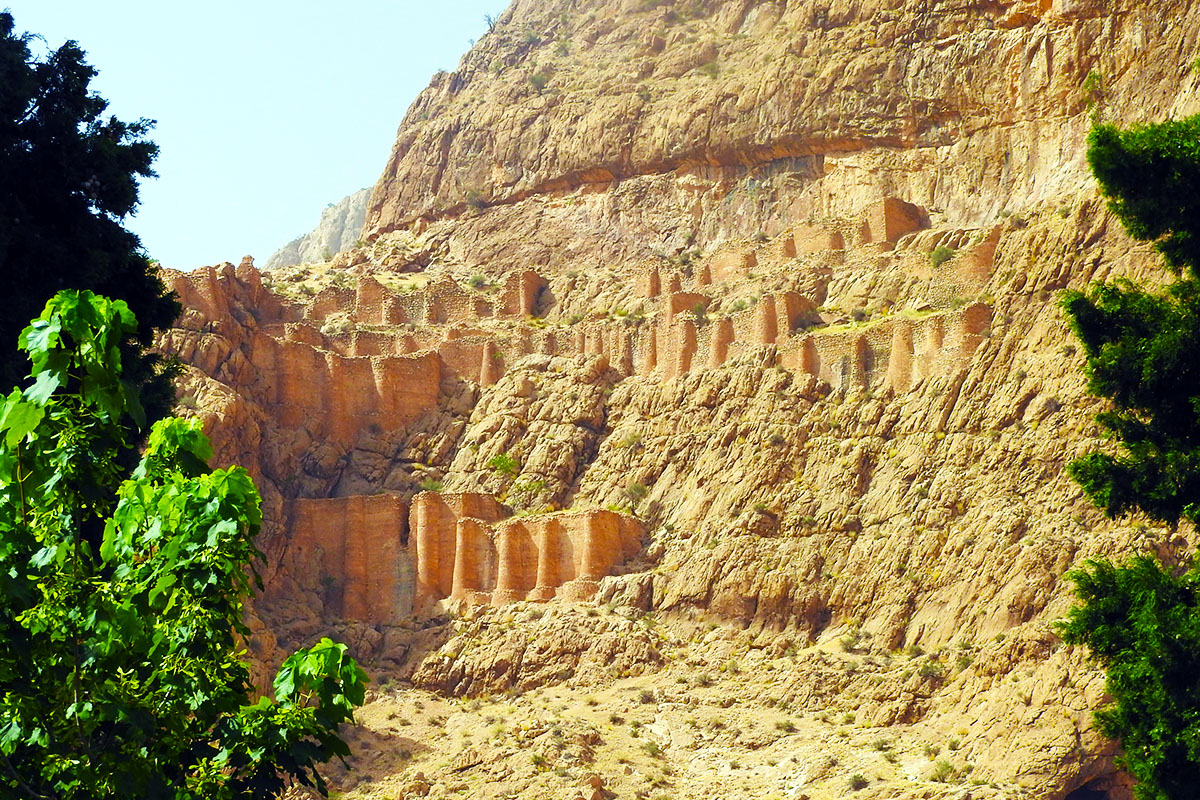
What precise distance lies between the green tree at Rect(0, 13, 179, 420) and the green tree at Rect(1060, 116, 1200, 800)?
13.6 m

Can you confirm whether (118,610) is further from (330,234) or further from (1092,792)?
(330,234)

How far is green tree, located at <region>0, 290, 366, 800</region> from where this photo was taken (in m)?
12.5

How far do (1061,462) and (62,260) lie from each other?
2740 cm

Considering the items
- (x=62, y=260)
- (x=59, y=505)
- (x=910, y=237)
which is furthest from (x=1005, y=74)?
(x=59, y=505)

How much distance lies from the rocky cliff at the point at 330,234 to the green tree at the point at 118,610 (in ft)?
391

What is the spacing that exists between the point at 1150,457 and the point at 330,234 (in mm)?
121263

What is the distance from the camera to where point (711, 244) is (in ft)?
234

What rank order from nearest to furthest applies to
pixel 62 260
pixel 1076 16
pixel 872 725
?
pixel 62 260, pixel 872 725, pixel 1076 16

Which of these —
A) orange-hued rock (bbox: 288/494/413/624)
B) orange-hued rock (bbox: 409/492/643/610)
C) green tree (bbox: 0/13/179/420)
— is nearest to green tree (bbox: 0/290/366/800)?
green tree (bbox: 0/13/179/420)

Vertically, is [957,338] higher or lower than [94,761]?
higher

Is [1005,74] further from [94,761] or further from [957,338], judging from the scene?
[94,761]

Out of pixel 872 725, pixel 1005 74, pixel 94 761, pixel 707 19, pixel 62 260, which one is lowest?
pixel 872 725

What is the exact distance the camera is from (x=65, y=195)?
27.5 meters

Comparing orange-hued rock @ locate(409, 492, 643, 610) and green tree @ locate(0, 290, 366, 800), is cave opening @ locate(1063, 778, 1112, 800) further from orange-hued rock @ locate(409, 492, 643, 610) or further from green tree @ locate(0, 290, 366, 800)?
green tree @ locate(0, 290, 366, 800)
